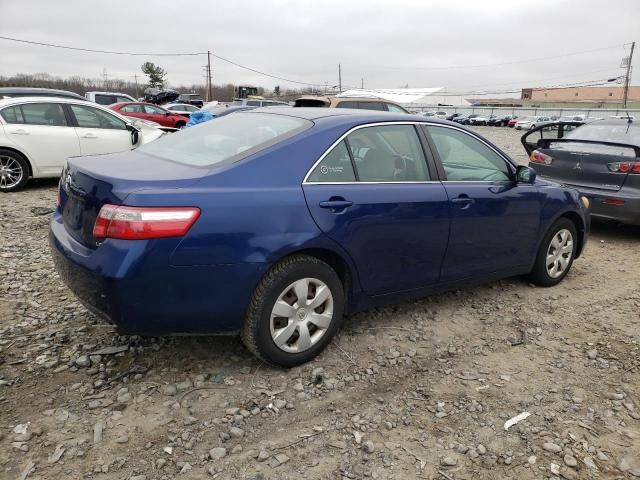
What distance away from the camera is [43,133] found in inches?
318

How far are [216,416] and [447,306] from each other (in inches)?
87.3

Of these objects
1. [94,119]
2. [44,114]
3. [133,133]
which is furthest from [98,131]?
[44,114]

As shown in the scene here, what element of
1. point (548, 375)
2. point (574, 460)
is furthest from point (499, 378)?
point (574, 460)

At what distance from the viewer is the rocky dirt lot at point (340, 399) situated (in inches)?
94.3

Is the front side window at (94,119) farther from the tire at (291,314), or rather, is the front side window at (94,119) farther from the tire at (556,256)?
the tire at (556,256)

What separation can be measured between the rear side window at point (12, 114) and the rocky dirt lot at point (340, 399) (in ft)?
15.9

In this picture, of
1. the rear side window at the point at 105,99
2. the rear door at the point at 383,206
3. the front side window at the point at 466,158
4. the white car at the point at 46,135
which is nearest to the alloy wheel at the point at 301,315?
the rear door at the point at 383,206

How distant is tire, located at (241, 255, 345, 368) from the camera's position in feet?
9.39

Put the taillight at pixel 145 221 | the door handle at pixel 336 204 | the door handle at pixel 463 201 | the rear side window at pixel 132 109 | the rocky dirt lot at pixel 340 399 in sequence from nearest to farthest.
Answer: the rocky dirt lot at pixel 340 399 < the taillight at pixel 145 221 < the door handle at pixel 336 204 < the door handle at pixel 463 201 < the rear side window at pixel 132 109

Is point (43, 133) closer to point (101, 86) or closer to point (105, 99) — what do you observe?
point (105, 99)

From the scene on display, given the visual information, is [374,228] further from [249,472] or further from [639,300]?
[639,300]

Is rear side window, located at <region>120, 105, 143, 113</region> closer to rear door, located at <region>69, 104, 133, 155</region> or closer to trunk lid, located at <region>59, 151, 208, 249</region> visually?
rear door, located at <region>69, 104, 133, 155</region>

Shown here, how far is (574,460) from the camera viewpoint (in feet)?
8.15

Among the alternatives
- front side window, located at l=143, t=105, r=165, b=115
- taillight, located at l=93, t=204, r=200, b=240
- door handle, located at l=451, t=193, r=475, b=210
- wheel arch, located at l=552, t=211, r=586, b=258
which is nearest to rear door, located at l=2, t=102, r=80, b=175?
taillight, located at l=93, t=204, r=200, b=240
